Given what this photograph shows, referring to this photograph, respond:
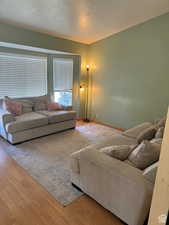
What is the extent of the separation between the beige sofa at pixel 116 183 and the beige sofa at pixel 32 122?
180 centimetres

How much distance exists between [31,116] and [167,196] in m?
3.34

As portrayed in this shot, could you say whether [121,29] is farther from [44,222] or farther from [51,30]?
[44,222]

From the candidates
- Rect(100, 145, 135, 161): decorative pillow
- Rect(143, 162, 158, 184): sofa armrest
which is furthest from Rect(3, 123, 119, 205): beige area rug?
Rect(143, 162, 158, 184): sofa armrest

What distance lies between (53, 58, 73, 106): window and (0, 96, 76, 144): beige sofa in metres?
0.77

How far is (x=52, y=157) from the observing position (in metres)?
2.76

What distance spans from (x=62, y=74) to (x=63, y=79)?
0.17m

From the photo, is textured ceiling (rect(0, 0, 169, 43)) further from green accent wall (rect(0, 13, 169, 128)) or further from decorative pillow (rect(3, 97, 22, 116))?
decorative pillow (rect(3, 97, 22, 116))

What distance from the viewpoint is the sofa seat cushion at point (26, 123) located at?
307 centimetres

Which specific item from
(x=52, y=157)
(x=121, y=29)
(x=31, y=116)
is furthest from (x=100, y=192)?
(x=121, y=29)

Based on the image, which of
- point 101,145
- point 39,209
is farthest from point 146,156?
point 39,209

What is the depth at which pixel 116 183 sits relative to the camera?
1438mm

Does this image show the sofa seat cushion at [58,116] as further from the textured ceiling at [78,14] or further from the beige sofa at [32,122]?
the textured ceiling at [78,14]

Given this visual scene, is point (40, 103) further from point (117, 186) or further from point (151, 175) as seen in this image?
point (151, 175)

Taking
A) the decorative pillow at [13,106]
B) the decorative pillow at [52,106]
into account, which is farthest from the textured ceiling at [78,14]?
the decorative pillow at [52,106]
